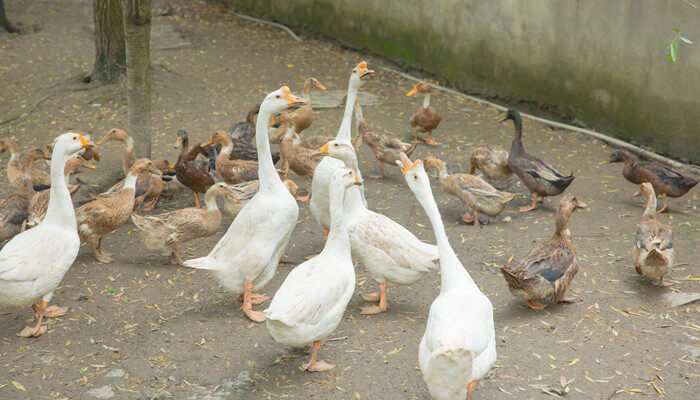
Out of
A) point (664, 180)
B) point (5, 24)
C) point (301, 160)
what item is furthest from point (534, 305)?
point (5, 24)

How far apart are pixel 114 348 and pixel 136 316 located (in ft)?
1.59

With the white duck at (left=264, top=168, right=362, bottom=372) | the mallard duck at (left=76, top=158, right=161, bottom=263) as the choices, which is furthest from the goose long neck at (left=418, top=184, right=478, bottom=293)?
the mallard duck at (left=76, top=158, right=161, bottom=263)

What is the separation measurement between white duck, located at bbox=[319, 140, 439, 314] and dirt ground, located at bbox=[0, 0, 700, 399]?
0.31m

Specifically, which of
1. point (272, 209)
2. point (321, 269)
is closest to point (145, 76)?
point (272, 209)

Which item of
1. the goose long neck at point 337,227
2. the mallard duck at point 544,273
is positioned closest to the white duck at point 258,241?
the goose long neck at point 337,227

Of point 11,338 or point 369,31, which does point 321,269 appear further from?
point 369,31

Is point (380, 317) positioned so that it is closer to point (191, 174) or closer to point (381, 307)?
point (381, 307)

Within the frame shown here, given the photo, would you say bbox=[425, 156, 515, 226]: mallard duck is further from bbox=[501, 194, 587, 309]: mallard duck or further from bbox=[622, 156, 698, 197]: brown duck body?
bbox=[622, 156, 698, 197]: brown duck body

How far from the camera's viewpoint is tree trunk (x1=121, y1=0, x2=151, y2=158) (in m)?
7.54

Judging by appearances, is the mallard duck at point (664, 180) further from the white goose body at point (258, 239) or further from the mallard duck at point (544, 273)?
the white goose body at point (258, 239)

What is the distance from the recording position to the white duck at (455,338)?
13.1 feet

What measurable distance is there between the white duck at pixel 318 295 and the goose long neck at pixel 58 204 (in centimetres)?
216

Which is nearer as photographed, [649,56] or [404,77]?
[649,56]

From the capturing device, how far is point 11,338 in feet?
17.6
